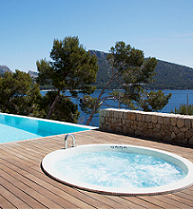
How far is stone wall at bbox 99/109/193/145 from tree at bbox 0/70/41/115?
35.5 ft

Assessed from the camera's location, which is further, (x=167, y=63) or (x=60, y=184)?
(x=167, y=63)

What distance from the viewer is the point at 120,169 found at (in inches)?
154

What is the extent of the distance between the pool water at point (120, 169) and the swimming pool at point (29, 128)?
2.34 metres

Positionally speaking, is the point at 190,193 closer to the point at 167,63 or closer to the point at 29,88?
the point at 29,88

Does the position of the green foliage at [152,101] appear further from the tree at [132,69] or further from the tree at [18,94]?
the tree at [18,94]

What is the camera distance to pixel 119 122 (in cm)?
601

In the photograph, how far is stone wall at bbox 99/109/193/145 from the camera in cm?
476

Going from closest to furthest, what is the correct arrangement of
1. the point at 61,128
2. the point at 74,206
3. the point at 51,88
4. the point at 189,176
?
the point at 74,206 → the point at 189,176 → the point at 61,128 → the point at 51,88

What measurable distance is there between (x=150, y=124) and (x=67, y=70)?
10.7m

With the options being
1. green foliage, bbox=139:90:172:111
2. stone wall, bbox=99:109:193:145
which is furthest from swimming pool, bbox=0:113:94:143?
green foliage, bbox=139:90:172:111

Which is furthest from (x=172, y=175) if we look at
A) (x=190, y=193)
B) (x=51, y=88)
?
(x=51, y=88)

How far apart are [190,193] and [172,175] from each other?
3.41 ft

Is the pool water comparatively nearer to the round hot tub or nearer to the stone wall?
the round hot tub

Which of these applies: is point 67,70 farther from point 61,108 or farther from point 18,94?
point 18,94
